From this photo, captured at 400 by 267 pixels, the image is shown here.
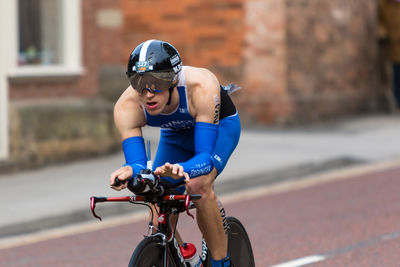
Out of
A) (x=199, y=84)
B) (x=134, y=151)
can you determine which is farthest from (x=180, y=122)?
(x=134, y=151)

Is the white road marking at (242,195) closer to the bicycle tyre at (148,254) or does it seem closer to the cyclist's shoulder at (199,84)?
the cyclist's shoulder at (199,84)

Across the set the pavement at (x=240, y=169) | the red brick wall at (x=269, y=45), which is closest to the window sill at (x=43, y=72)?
the pavement at (x=240, y=169)

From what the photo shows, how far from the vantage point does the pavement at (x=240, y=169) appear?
924 cm

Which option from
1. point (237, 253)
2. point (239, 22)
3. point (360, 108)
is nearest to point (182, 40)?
point (239, 22)

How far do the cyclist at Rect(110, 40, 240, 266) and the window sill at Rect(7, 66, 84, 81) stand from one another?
771cm

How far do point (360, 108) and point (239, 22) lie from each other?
4.27 m

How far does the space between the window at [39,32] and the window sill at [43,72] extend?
0.15m

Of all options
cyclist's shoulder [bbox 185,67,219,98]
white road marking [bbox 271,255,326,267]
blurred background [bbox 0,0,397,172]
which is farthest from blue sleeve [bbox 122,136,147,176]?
blurred background [bbox 0,0,397,172]

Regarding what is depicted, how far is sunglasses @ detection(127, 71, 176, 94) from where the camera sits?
4.17 m

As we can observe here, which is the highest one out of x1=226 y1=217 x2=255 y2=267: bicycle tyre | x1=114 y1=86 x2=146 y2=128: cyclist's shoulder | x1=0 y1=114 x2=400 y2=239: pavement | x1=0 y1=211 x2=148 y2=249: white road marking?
x1=114 y1=86 x2=146 y2=128: cyclist's shoulder

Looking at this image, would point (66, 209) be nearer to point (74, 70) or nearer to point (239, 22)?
point (74, 70)

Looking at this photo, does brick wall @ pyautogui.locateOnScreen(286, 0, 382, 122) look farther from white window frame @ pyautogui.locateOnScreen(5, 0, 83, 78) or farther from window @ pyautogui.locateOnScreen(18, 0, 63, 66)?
window @ pyautogui.locateOnScreen(18, 0, 63, 66)

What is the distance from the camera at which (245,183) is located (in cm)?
1120

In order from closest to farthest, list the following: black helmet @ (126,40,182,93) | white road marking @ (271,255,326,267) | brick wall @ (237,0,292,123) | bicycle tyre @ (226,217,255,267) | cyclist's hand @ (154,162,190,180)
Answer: cyclist's hand @ (154,162,190,180)
black helmet @ (126,40,182,93)
bicycle tyre @ (226,217,255,267)
white road marking @ (271,255,326,267)
brick wall @ (237,0,292,123)
